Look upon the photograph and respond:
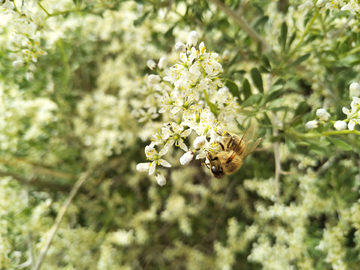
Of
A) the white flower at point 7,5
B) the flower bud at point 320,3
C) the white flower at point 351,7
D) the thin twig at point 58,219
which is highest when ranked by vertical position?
the flower bud at point 320,3

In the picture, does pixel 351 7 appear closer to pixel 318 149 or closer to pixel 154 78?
pixel 318 149

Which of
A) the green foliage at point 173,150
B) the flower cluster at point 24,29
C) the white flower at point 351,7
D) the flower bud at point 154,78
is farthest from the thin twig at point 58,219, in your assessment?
the white flower at point 351,7

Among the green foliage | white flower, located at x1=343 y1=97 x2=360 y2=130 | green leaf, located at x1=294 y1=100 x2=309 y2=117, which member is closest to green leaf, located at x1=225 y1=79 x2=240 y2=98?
the green foliage

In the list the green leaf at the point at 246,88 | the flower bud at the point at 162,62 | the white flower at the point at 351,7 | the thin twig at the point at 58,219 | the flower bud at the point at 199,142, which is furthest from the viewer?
the thin twig at the point at 58,219

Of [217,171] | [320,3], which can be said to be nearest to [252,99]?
[217,171]

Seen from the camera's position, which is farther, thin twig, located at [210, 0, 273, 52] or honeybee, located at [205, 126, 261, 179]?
thin twig, located at [210, 0, 273, 52]

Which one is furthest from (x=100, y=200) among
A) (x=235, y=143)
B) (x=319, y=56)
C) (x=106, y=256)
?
(x=319, y=56)

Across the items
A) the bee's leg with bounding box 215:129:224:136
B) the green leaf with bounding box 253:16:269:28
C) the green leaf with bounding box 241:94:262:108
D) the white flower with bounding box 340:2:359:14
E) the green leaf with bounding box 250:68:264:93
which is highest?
the green leaf with bounding box 253:16:269:28

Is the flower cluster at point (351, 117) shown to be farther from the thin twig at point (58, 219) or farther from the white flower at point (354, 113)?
the thin twig at point (58, 219)

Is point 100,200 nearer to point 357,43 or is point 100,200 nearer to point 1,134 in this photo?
point 1,134

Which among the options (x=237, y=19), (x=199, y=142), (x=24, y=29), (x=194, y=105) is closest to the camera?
(x=199, y=142)

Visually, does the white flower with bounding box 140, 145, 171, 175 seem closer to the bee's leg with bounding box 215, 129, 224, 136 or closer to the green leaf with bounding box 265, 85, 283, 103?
the bee's leg with bounding box 215, 129, 224, 136

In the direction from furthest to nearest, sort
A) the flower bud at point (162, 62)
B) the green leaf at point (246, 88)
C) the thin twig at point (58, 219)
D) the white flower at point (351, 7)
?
the thin twig at point (58, 219) → the green leaf at point (246, 88) → the flower bud at point (162, 62) → the white flower at point (351, 7)

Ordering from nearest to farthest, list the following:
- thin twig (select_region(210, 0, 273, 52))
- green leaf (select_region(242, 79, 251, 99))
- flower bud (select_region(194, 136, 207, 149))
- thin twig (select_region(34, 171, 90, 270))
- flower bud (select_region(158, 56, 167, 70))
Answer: flower bud (select_region(194, 136, 207, 149)) < flower bud (select_region(158, 56, 167, 70)) < green leaf (select_region(242, 79, 251, 99)) < thin twig (select_region(210, 0, 273, 52)) < thin twig (select_region(34, 171, 90, 270))
